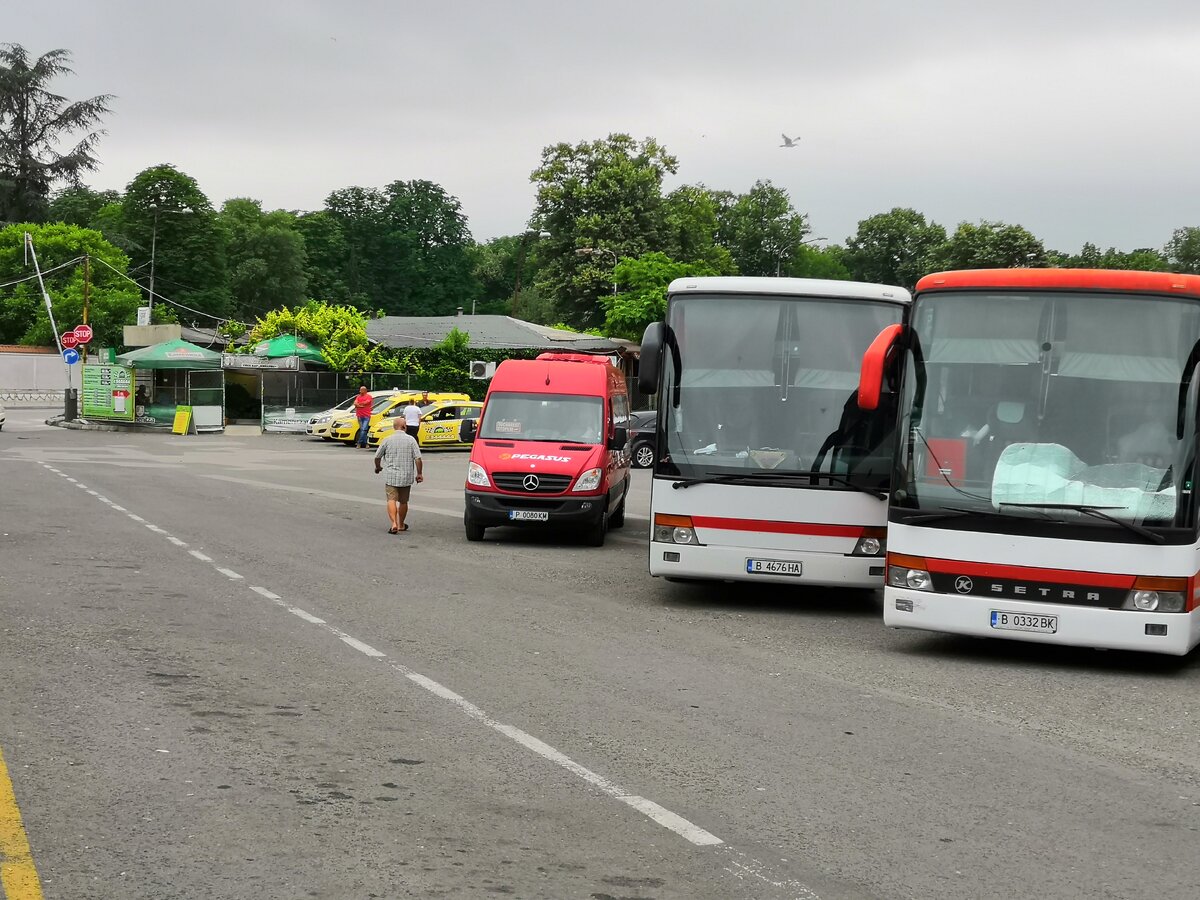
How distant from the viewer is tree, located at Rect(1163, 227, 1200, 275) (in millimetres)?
125875

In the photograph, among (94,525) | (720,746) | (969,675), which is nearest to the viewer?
(720,746)

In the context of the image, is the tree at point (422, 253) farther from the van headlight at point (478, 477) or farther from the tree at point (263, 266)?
the van headlight at point (478, 477)

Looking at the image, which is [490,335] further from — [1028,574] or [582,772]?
[582,772]

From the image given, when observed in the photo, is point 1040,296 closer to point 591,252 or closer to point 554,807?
point 554,807

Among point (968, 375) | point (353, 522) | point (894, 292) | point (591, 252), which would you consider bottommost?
point (353, 522)

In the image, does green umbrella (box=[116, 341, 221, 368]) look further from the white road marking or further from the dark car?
the white road marking

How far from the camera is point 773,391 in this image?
13516 mm

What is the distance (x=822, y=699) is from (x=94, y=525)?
529 inches

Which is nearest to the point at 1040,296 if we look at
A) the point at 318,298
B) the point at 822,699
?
the point at 822,699

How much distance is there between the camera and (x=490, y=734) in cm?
767

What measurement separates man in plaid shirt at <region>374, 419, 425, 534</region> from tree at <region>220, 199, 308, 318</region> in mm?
88538

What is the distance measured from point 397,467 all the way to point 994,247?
270 feet

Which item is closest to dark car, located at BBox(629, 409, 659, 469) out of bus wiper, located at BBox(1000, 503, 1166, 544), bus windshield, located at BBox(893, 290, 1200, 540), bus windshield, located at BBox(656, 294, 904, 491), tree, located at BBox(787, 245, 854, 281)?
bus windshield, located at BBox(656, 294, 904, 491)

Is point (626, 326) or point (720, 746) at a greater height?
point (626, 326)
